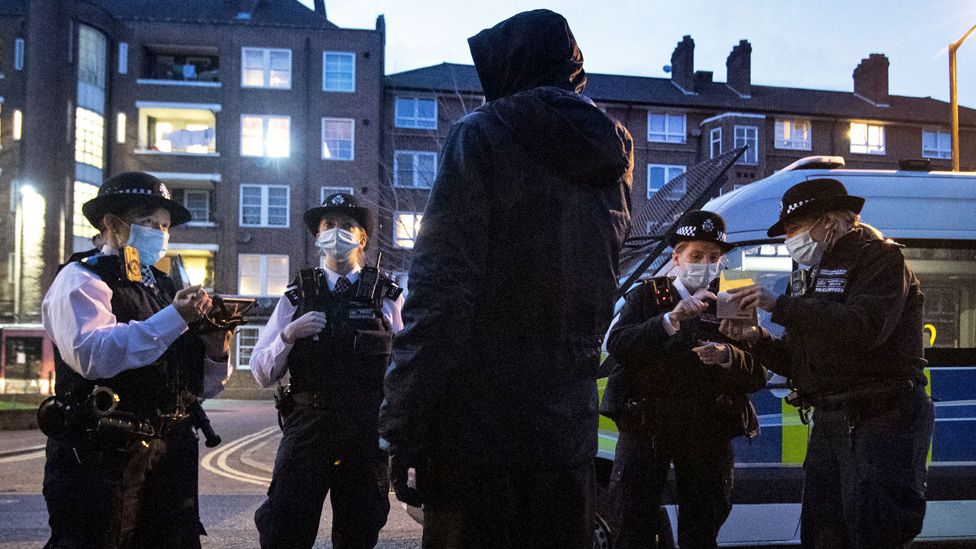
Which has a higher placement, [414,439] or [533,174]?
[533,174]

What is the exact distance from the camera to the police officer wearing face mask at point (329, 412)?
353 cm

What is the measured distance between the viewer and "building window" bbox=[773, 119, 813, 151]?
36.8m

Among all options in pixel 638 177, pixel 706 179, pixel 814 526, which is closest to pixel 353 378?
pixel 814 526

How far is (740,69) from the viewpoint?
38250mm

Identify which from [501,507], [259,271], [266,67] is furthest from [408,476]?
[266,67]

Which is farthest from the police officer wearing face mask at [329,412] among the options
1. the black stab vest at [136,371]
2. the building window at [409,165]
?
the building window at [409,165]

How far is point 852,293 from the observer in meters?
3.21

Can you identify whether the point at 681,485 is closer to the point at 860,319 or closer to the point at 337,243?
the point at 860,319

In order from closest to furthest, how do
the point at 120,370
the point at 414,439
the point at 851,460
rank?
Result: the point at 414,439, the point at 120,370, the point at 851,460

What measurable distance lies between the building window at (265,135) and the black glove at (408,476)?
3214cm

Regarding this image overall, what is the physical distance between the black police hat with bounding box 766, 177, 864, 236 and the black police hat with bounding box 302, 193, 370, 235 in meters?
2.33

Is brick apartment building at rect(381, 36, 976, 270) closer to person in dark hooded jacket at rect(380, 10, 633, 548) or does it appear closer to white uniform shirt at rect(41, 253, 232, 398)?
white uniform shirt at rect(41, 253, 232, 398)

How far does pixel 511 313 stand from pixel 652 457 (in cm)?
215

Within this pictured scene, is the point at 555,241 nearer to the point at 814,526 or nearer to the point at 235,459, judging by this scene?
the point at 814,526
